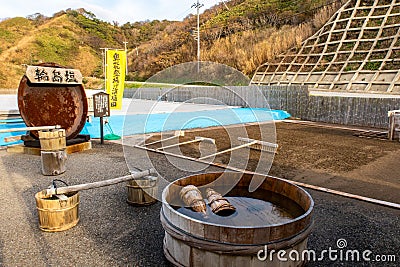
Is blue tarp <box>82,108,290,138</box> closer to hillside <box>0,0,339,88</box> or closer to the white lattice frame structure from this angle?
the white lattice frame structure

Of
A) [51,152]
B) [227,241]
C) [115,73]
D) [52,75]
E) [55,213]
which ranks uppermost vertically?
[115,73]

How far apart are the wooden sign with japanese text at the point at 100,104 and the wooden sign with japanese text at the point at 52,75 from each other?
0.61m

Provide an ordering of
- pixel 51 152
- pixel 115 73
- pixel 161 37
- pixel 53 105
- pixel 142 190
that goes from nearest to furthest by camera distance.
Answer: pixel 142 190
pixel 51 152
pixel 53 105
pixel 115 73
pixel 161 37

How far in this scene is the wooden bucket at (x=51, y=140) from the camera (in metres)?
4.89

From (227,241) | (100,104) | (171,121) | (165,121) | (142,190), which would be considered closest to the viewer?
(227,241)

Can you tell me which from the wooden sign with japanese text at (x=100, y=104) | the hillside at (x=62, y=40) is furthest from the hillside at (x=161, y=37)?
the wooden sign with japanese text at (x=100, y=104)

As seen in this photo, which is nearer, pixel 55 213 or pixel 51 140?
pixel 55 213

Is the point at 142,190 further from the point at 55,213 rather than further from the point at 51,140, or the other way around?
the point at 51,140

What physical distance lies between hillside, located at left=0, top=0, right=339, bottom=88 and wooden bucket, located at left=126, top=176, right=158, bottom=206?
1651 centimetres

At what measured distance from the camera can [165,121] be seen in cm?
879

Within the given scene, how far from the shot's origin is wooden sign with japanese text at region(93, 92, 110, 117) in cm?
739

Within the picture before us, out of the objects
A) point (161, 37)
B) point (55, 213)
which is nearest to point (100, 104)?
point (55, 213)

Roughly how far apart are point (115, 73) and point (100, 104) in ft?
6.68

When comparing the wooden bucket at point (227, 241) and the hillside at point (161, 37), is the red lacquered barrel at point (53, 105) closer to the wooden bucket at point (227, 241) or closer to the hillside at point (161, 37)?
the wooden bucket at point (227, 241)
